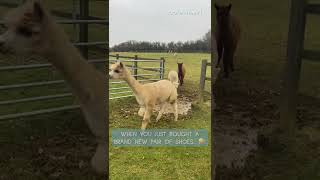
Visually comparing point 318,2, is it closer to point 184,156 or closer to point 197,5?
point 197,5

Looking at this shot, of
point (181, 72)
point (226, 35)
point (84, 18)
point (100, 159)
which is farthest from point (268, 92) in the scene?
point (84, 18)

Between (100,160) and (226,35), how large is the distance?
147 centimetres

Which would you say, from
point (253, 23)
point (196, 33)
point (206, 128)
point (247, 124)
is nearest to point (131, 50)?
point (196, 33)

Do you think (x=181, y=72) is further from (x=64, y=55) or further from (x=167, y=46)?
(x=64, y=55)

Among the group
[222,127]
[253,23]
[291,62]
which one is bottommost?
[222,127]

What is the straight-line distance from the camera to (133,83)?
12.6 ft

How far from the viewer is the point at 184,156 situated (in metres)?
3.87

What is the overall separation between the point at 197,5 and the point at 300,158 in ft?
6.38

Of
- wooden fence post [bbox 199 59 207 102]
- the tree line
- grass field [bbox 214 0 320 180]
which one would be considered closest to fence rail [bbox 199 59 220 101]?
wooden fence post [bbox 199 59 207 102]

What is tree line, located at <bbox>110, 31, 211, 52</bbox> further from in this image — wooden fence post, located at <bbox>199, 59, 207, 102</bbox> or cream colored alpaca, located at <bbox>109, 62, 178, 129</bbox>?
cream colored alpaca, located at <bbox>109, 62, 178, 129</bbox>

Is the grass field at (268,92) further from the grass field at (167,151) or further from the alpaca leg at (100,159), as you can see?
the alpaca leg at (100,159)

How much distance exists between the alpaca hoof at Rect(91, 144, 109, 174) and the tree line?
0.90 meters

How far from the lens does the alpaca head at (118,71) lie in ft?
12.3

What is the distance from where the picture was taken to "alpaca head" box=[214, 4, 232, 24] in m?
3.78
